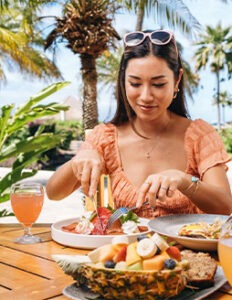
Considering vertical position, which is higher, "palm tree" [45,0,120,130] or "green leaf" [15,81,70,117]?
"palm tree" [45,0,120,130]

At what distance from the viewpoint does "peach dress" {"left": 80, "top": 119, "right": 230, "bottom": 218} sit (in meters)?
2.25

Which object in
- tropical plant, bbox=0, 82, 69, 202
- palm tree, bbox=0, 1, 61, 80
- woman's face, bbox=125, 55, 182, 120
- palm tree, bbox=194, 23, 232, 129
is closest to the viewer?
woman's face, bbox=125, 55, 182, 120

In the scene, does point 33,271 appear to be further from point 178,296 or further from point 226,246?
point 226,246

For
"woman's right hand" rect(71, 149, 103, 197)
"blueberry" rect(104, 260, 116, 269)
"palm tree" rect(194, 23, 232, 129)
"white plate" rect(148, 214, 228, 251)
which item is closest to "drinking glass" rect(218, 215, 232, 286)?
"blueberry" rect(104, 260, 116, 269)

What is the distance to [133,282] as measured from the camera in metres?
1.02

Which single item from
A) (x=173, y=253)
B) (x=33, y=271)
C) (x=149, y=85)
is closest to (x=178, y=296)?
(x=173, y=253)

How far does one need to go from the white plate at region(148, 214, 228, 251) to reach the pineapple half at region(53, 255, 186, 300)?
15.6 inches

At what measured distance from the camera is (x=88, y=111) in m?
11.3

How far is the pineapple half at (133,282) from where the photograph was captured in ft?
3.34

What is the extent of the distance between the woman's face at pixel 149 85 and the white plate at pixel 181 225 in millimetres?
Result: 573

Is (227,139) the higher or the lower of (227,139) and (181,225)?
the lower

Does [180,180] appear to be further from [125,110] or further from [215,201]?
[125,110]

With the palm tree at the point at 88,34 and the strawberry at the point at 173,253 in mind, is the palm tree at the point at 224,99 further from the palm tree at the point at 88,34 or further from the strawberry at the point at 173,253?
the strawberry at the point at 173,253

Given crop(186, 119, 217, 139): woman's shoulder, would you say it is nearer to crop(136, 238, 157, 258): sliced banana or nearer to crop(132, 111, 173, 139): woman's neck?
crop(132, 111, 173, 139): woman's neck
